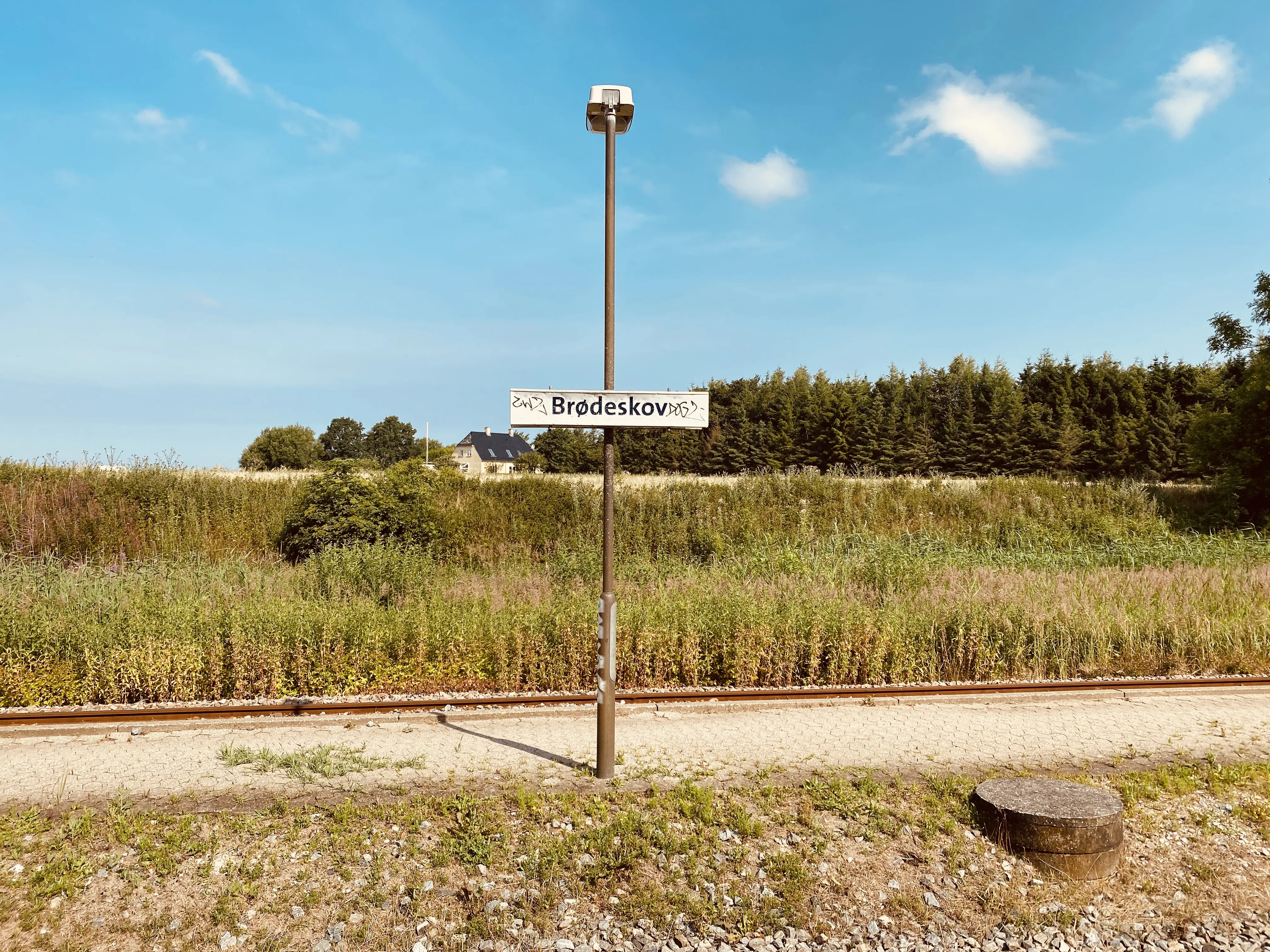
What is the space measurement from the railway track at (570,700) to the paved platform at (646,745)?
0.80 ft

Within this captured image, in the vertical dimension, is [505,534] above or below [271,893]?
above

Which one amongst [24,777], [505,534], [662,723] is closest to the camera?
[24,777]

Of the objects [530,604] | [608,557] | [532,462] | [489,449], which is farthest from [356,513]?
[489,449]

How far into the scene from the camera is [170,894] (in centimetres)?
456

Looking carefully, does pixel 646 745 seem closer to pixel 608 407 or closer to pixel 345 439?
pixel 608 407

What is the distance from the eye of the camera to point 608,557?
5953mm

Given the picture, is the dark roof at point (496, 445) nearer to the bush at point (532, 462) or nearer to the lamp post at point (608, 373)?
the bush at point (532, 462)

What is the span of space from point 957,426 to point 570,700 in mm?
49588

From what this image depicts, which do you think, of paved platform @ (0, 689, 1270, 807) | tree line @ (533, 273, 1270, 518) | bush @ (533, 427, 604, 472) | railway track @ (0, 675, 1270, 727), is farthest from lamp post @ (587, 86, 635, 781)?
bush @ (533, 427, 604, 472)

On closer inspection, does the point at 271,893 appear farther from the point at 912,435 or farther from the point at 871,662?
the point at 912,435

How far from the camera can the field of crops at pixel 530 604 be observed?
8875 mm

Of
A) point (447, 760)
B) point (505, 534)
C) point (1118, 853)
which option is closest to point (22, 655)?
point (447, 760)

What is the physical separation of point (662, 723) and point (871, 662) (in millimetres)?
3252

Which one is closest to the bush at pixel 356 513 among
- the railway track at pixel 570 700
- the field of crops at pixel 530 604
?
the field of crops at pixel 530 604
